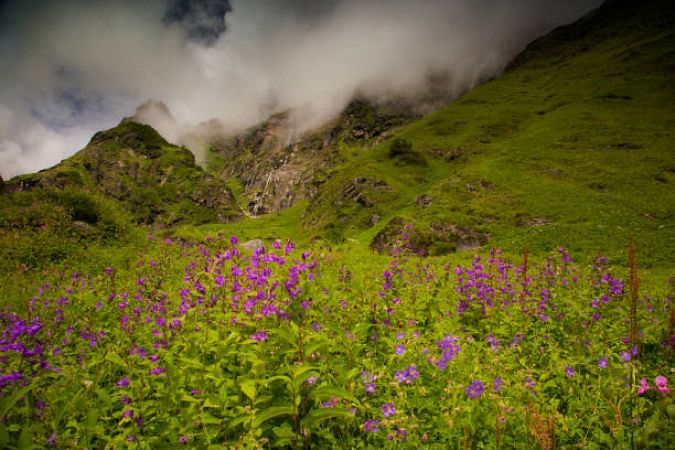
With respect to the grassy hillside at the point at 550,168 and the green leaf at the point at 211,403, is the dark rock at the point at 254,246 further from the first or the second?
the grassy hillside at the point at 550,168

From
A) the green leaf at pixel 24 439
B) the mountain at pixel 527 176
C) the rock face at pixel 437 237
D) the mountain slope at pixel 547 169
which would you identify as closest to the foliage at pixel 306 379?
the green leaf at pixel 24 439

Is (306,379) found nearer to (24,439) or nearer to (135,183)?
(24,439)

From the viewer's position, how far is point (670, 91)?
149 feet

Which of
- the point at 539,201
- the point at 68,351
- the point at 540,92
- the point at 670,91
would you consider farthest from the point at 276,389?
the point at 540,92

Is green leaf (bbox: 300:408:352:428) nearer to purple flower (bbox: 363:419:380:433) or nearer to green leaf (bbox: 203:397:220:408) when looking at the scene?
purple flower (bbox: 363:419:380:433)

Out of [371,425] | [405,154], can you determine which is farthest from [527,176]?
[371,425]

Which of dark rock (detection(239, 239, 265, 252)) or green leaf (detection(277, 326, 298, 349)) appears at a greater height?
dark rock (detection(239, 239, 265, 252))

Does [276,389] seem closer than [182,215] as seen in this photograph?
Yes

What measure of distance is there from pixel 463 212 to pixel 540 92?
203 ft

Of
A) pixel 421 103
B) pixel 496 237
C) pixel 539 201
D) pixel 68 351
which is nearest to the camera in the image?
pixel 68 351

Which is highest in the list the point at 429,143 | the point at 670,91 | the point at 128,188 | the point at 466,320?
the point at 128,188

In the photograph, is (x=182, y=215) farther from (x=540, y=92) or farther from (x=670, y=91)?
(x=670, y=91)

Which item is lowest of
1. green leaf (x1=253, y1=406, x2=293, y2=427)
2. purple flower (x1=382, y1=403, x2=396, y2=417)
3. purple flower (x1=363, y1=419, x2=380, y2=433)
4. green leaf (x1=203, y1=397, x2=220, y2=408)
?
purple flower (x1=363, y1=419, x2=380, y2=433)

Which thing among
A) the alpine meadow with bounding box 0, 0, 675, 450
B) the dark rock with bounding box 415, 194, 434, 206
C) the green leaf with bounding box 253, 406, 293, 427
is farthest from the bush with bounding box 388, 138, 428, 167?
the green leaf with bounding box 253, 406, 293, 427
